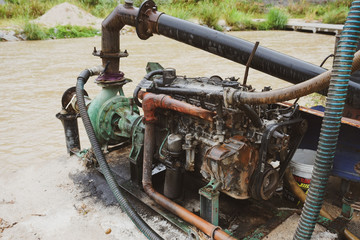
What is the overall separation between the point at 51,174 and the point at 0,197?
0.47m

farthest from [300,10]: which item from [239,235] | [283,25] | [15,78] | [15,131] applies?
[239,235]

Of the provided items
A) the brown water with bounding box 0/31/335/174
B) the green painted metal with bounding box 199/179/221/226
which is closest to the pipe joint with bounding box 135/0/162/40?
the green painted metal with bounding box 199/179/221/226

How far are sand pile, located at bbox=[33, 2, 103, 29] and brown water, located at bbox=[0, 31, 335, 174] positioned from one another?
8.82ft

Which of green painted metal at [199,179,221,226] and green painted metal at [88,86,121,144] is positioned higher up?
green painted metal at [88,86,121,144]

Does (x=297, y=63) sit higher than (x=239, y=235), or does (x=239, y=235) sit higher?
(x=297, y=63)

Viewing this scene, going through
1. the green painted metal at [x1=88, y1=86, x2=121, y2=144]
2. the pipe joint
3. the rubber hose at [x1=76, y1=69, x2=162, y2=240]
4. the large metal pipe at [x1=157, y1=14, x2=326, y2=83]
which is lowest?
the rubber hose at [x1=76, y1=69, x2=162, y2=240]

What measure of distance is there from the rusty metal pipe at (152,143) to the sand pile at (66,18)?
45.4ft

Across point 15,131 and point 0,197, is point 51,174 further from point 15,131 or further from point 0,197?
point 15,131

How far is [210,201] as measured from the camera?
192 centimetres

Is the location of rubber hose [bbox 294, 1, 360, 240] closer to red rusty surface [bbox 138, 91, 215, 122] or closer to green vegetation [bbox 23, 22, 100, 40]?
red rusty surface [bbox 138, 91, 215, 122]

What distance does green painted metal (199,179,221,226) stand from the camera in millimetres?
1890

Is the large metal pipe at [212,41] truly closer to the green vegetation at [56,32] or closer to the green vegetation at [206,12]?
the green vegetation at [56,32]

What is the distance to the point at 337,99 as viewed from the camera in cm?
120

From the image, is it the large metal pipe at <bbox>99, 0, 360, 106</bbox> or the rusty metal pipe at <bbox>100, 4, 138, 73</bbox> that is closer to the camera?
the large metal pipe at <bbox>99, 0, 360, 106</bbox>
